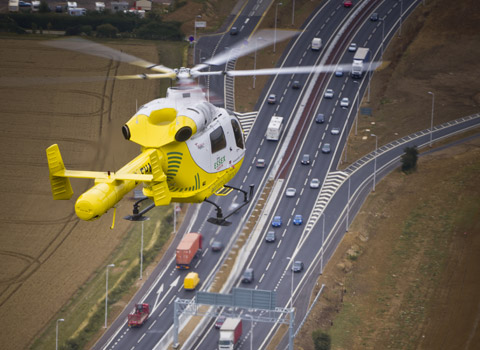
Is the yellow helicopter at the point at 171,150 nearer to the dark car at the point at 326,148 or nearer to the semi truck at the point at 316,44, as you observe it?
the dark car at the point at 326,148

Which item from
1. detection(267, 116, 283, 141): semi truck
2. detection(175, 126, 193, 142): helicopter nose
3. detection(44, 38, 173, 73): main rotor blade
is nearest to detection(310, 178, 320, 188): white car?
detection(267, 116, 283, 141): semi truck

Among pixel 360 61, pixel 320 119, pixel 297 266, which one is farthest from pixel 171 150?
pixel 360 61

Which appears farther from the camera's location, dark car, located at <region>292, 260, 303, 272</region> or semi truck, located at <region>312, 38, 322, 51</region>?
semi truck, located at <region>312, 38, 322, 51</region>

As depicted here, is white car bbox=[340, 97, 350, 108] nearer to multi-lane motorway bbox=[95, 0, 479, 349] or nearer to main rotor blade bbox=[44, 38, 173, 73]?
multi-lane motorway bbox=[95, 0, 479, 349]

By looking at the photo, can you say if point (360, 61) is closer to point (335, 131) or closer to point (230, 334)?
point (335, 131)

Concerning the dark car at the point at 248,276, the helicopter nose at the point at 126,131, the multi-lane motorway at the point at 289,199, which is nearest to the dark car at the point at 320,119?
the multi-lane motorway at the point at 289,199

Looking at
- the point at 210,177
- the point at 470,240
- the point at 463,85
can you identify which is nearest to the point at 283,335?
the point at 470,240

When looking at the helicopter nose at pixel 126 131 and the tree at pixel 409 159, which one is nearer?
the helicopter nose at pixel 126 131
